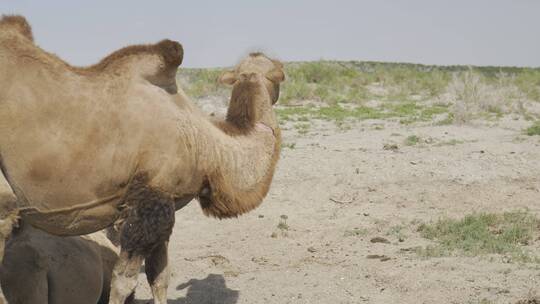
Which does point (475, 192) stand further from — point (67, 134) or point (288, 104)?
point (288, 104)

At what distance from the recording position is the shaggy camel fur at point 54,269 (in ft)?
19.1

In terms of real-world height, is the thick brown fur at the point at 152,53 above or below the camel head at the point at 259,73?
above

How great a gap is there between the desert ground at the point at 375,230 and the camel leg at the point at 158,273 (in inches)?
51.8

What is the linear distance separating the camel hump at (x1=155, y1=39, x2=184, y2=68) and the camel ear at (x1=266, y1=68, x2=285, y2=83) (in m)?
1.13

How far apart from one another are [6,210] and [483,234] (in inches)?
201

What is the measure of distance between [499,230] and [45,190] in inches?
206

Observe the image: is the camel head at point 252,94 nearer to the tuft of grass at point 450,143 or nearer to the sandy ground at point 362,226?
the sandy ground at point 362,226

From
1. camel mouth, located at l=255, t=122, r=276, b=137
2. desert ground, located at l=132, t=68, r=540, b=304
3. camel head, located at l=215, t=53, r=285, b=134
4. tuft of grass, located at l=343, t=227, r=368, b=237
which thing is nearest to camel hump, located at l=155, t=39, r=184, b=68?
camel head, located at l=215, t=53, r=285, b=134

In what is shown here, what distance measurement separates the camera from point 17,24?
5.30 m

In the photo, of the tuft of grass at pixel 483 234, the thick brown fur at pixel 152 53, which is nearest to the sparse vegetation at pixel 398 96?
the tuft of grass at pixel 483 234

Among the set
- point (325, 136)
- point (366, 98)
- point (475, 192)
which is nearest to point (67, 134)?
point (475, 192)

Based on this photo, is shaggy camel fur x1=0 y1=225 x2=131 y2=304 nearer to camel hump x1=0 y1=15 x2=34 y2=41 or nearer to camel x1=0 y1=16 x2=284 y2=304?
camel x1=0 y1=16 x2=284 y2=304

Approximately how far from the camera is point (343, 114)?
18625 millimetres

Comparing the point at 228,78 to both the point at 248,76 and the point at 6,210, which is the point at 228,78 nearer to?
the point at 248,76
